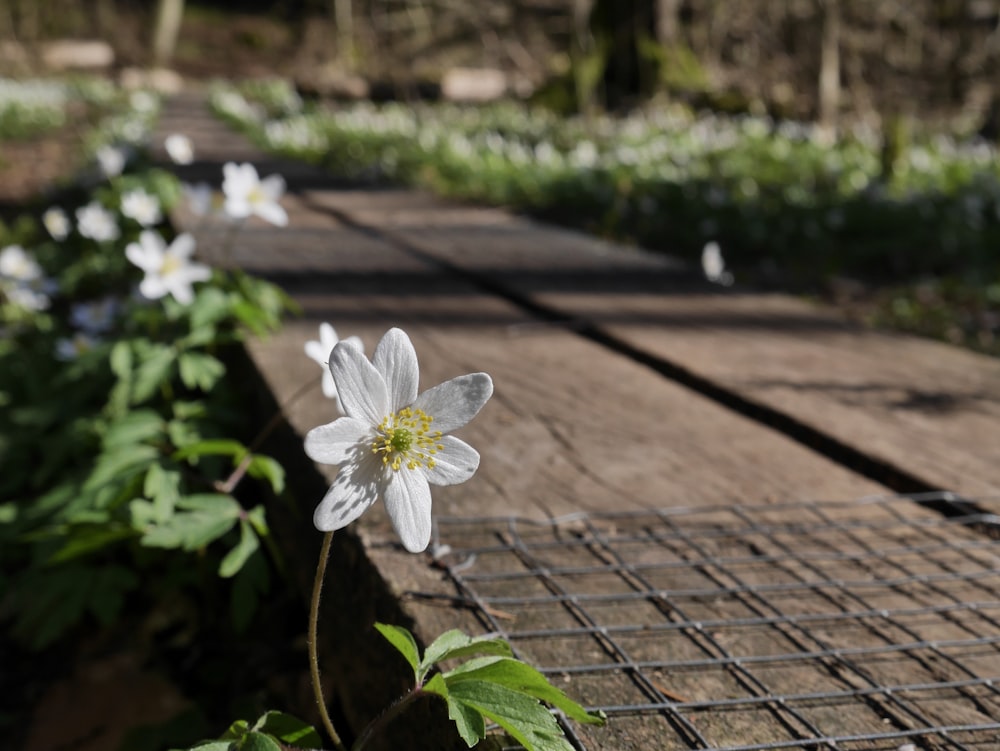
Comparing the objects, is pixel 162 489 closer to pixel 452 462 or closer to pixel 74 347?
pixel 452 462

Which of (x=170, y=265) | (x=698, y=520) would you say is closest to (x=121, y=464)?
(x=170, y=265)

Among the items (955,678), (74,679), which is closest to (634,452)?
(955,678)

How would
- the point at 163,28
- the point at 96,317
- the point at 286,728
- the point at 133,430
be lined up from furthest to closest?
the point at 163,28 → the point at 96,317 → the point at 133,430 → the point at 286,728

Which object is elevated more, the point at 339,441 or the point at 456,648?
the point at 339,441

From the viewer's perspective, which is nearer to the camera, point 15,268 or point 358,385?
point 358,385

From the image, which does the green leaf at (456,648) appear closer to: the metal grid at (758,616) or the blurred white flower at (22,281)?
the metal grid at (758,616)

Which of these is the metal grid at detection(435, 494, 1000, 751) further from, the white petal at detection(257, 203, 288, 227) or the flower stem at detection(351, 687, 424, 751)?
the white petal at detection(257, 203, 288, 227)
